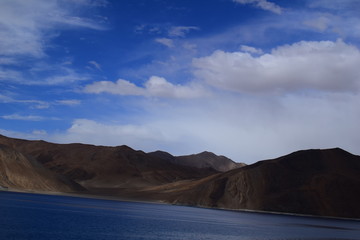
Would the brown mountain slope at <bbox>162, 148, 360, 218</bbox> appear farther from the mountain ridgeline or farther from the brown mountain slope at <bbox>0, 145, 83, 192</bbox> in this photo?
the brown mountain slope at <bbox>0, 145, 83, 192</bbox>

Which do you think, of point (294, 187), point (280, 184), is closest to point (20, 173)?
point (280, 184)

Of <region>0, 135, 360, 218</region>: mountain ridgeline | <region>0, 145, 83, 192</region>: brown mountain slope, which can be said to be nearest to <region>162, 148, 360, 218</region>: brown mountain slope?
<region>0, 135, 360, 218</region>: mountain ridgeline

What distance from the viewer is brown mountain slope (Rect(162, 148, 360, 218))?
157000mm

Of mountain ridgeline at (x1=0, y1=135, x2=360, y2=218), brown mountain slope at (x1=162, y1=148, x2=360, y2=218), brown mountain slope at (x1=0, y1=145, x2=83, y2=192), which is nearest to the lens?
brown mountain slope at (x1=162, y1=148, x2=360, y2=218)

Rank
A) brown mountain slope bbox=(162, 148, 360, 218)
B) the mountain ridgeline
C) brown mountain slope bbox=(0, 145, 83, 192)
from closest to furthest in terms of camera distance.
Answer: brown mountain slope bbox=(162, 148, 360, 218), the mountain ridgeline, brown mountain slope bbox=(0, 145, 83, 192)

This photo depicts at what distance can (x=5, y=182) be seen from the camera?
175375mm

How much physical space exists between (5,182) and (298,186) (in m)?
101

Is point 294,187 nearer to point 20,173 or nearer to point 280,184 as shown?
point 280,184

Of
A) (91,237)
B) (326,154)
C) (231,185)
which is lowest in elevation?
(91,237)

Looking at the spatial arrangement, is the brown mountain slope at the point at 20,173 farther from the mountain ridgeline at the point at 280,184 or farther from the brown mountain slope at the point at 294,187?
the brown mountain slope at the point at 294,187

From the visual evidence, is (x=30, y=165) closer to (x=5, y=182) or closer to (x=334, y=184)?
(x=5, y=182)

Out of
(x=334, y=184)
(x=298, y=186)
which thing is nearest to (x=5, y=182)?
(x=298, y=186)

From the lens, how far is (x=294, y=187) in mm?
164250

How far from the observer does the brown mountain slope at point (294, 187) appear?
157000mm
